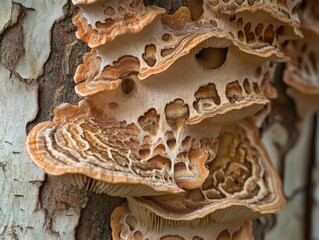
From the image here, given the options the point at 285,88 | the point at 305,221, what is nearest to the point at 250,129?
the point at 285,88

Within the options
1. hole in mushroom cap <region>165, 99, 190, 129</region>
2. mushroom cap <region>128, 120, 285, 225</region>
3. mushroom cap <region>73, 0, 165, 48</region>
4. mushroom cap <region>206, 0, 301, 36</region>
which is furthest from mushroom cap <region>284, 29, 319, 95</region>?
mushroom cap <region>73, 0, 165, 48</region>

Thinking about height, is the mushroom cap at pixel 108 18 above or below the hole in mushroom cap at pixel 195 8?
below

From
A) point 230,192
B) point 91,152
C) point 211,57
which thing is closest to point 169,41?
point 211,57

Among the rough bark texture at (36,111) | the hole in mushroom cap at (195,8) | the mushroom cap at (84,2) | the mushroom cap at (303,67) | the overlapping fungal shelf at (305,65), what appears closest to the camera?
the mushroom cap at (84,2)

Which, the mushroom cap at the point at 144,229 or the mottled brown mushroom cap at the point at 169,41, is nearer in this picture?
the mottled brown mushroom cap at the point at 169,41

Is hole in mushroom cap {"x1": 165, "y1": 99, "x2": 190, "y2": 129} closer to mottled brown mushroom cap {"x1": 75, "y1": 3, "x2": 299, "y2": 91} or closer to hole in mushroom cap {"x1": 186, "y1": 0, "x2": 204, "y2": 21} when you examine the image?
mottled brown mushroom cap {"x1": 75, "y1": 3, "x2": 299, "y2": 91}

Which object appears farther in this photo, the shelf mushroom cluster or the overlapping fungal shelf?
the overlapping fungal shelf

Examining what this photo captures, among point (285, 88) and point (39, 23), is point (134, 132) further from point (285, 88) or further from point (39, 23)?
point (285, 88)

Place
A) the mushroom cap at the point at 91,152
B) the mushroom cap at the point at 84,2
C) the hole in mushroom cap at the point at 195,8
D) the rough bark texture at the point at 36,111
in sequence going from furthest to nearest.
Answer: the hole in mushroom cap at the point at 195,8 → the rough bark texture at the point at 36,111 → the mushroom cap at the point at 84,2 → the mushroom cap at the point at 91,152

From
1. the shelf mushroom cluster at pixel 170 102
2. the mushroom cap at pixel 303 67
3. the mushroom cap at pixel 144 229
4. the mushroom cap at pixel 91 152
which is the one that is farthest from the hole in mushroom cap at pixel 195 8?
the mushroom cap at pixel 303 67

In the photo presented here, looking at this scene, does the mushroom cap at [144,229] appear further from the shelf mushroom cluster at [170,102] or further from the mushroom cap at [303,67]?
the mushroom cap at [303,67]
